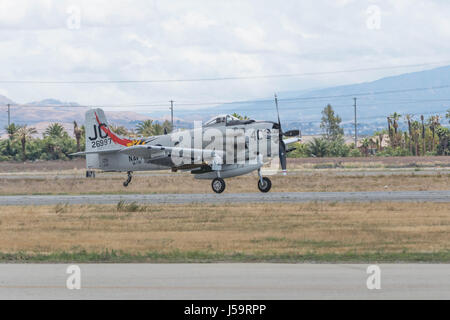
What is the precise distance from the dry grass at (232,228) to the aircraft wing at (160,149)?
7121mm

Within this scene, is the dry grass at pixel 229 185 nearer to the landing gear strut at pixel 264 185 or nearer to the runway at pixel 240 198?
the landing gear strut at pixel 264 185

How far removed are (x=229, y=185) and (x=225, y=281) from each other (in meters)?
28.5

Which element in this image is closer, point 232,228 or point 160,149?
point 232,228

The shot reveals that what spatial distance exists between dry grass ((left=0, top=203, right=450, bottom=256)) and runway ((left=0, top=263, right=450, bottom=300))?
2734 millimetres

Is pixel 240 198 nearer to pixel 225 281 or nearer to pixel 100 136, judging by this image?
pixel 100 136

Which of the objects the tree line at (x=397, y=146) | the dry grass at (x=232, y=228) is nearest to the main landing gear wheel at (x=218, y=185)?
the dry grass at (x=232, y=228)

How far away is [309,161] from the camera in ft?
255

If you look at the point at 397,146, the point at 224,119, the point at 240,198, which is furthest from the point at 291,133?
the point at 397,146

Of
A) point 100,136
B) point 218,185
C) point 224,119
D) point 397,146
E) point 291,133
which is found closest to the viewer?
point 218,185

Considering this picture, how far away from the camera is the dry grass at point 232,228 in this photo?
16516 millimetres

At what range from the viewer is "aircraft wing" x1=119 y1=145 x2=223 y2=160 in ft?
111

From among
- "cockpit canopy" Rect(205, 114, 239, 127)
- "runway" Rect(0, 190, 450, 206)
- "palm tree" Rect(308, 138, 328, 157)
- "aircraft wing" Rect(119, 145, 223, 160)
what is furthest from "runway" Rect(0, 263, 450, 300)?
"palm tree" Rect(308, 138, 328, 157)

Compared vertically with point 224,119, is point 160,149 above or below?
below

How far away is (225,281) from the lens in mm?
11195
